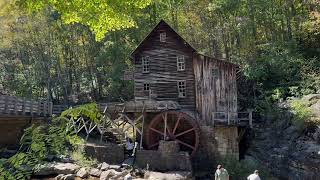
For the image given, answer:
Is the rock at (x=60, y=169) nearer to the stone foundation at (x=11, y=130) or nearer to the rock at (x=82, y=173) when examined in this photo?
the rock at (x=82, y=173)

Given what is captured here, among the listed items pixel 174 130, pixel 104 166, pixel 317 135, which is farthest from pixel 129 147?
pixel 317 135

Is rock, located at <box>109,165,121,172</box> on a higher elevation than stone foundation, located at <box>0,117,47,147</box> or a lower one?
lower

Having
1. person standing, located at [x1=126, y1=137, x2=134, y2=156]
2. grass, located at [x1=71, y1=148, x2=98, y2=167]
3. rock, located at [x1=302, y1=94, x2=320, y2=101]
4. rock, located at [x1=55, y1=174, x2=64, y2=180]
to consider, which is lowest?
rock, located at [x1=55, y1=174, x2=64, y2=180]

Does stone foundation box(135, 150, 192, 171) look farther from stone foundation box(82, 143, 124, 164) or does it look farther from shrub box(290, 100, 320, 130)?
shrub box(290, 100, 320, 130)

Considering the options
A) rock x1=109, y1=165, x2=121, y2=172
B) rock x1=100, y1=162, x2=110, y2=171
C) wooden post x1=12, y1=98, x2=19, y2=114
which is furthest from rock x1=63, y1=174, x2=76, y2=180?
wooden post x1=12, y1=98, x2=19, y2=114

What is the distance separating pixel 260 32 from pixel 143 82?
11.3 m

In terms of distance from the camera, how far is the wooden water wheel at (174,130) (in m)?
22.5

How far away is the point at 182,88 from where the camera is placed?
2389cm

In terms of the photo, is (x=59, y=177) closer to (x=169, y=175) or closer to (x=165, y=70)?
(x=169, y=175)

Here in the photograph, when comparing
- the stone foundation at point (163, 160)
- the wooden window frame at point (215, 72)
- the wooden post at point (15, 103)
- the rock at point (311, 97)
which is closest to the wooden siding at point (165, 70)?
the wooden window frame at point (215, 72)

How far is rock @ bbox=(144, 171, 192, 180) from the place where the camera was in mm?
19422

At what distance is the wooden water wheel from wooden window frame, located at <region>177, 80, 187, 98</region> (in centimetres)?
143

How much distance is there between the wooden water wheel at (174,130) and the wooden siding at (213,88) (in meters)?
1.11

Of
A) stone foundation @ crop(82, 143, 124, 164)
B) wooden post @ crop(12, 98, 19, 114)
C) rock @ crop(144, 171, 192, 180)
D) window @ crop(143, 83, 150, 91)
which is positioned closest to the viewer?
rock @ crop(144, 171, 192, 180)
